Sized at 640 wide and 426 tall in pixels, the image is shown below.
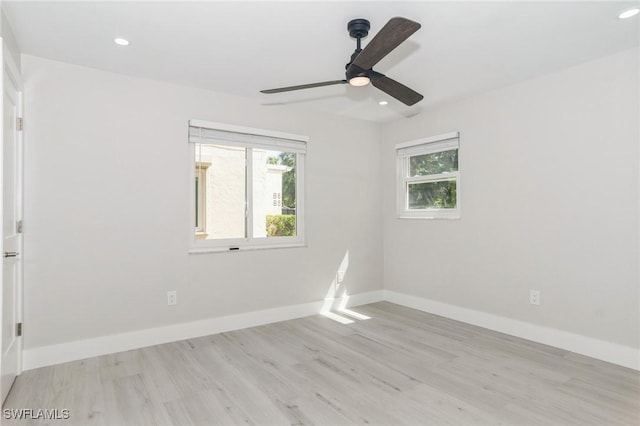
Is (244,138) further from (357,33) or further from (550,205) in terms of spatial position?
(550,205)

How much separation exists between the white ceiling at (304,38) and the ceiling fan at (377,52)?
0.10m

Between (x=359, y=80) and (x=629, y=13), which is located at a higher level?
(x=629, y=13)

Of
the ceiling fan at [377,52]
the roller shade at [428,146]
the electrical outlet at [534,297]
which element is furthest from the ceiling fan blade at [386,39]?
the electrical outlet at [534,297]

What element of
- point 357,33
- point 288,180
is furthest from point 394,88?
point 288,180

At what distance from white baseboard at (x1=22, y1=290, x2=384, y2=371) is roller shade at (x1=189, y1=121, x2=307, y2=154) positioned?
174 cm

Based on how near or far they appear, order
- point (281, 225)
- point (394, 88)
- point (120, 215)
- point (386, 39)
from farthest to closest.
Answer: point (281, 225)
point (120, 215)
point (394, 88)
point (386, 39)

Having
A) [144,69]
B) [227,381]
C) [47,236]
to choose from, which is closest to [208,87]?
[144,69]

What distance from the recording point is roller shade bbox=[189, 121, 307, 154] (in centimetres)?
350

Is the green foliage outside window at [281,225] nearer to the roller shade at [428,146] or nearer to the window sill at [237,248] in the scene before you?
the window sill at [237,248]

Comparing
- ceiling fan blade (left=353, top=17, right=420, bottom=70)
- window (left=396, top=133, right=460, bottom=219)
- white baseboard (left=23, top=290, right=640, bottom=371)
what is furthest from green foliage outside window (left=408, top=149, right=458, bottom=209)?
ceiling fan blade (left=353, top=17, right=420, bottom=70)

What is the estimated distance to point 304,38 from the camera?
8.34 feet

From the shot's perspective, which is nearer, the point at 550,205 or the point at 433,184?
the point at 550,205

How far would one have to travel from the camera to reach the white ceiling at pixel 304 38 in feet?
7.22

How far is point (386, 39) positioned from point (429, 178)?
2622 mm
